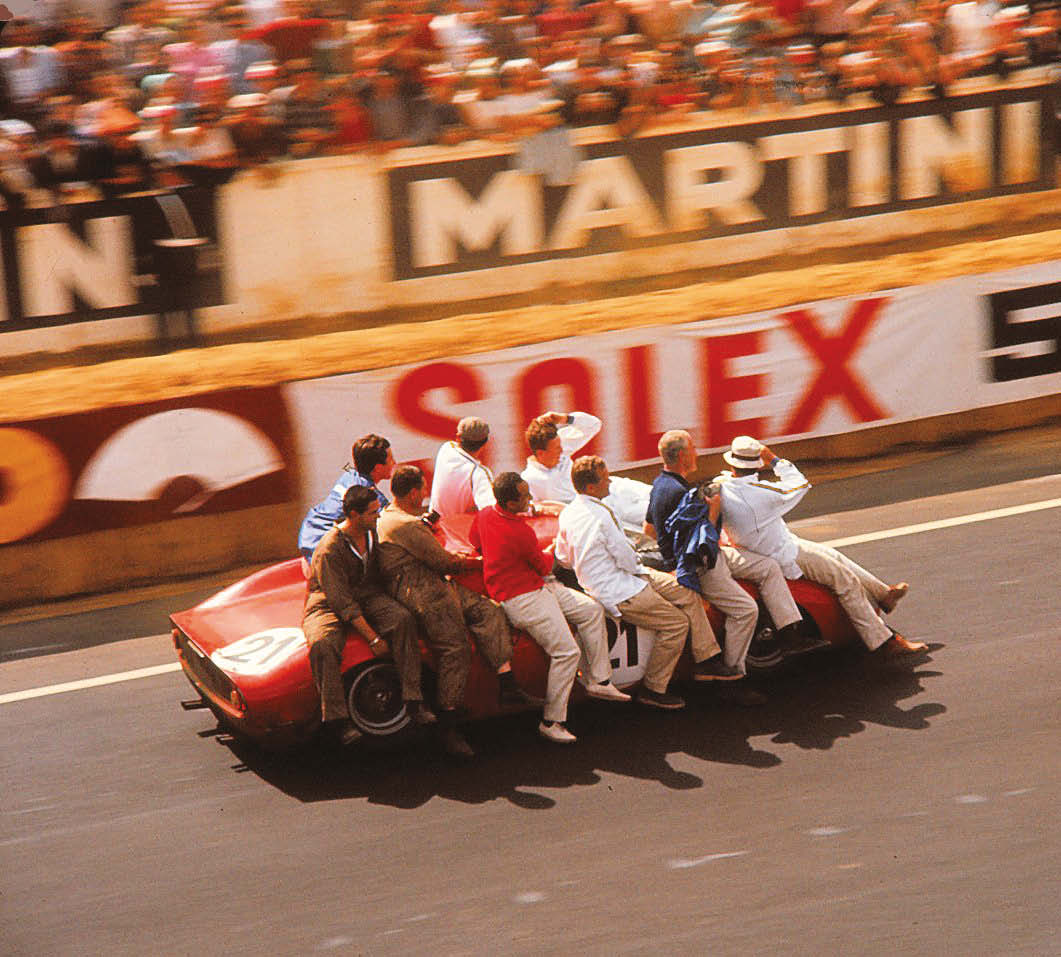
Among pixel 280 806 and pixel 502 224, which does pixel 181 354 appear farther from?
pixel 280 806

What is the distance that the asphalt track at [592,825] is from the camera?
5996 mm

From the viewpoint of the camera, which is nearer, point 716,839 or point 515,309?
point 716,839

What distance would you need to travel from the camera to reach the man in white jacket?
8102mm

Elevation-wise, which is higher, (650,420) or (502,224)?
(502,224)

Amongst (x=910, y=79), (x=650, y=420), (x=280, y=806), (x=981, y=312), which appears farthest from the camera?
(x=910, y=79)

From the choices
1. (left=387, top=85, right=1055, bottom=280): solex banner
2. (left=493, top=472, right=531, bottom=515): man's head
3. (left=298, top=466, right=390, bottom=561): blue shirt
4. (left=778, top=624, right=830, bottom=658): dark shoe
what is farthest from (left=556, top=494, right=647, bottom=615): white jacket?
(left=387, top=85, right=1055, bottom=280): solex banner

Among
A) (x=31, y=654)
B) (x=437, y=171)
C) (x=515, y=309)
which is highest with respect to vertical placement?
(x=437, y=171)

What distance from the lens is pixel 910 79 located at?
15469 mm

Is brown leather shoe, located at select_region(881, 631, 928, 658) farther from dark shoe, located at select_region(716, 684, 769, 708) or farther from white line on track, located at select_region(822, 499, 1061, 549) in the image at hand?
Result: white line on track, located at select_region(822, 499, 1061, 549)

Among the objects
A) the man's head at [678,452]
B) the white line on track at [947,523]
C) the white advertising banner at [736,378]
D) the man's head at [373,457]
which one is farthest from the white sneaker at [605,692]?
the white advertising banner at [736,378]

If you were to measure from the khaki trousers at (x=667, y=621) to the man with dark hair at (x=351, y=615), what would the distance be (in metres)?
1.09

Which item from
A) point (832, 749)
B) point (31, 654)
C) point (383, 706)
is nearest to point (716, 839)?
point (832, 749)

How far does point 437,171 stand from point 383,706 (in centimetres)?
723

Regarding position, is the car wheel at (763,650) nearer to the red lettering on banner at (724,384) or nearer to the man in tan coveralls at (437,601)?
the man in tan coveralls at (437,601)
